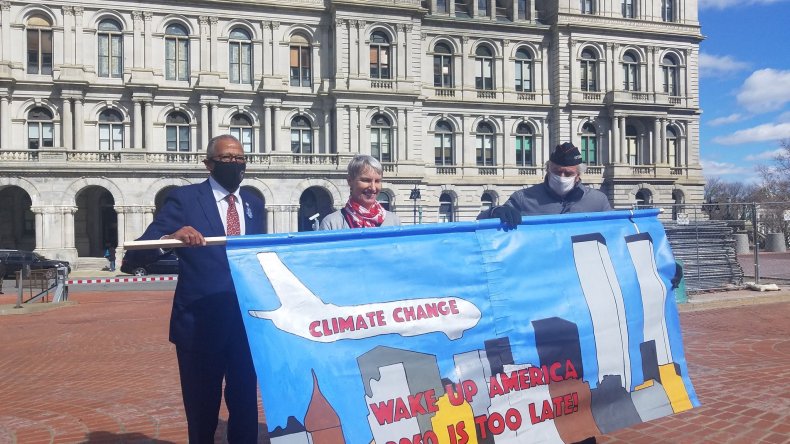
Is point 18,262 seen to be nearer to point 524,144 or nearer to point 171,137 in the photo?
point 171,137

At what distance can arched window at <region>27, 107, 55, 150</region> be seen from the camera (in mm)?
31938

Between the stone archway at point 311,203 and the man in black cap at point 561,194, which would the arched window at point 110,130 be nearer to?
the stone archway at point 311,203

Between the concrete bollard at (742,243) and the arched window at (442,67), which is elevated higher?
the arched window at (442,67)

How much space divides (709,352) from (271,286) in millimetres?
7273

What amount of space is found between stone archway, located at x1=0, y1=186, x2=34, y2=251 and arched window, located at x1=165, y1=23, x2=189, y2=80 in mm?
11188

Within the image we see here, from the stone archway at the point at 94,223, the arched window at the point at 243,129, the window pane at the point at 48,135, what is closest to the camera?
the window pane at the point at 48,135

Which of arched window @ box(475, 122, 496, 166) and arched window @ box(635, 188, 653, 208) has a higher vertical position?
arched window @ box(475, 122, 496, 166)

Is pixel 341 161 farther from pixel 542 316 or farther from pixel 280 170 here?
pixel 542 316

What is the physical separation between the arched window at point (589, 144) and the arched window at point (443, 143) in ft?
32.6

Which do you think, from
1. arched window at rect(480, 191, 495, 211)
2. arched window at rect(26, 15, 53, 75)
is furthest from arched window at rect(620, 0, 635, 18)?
arched window at rect(26, 15, 53, 75)

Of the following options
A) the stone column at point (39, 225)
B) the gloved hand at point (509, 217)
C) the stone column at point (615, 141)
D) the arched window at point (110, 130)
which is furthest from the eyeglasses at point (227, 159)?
the stone column at point (615, 141)

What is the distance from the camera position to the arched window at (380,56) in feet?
116

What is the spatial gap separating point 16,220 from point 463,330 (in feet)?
124

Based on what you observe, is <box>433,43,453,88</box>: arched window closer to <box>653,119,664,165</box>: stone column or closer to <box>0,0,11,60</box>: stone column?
<box>653,119,664,165</box>: stone column
